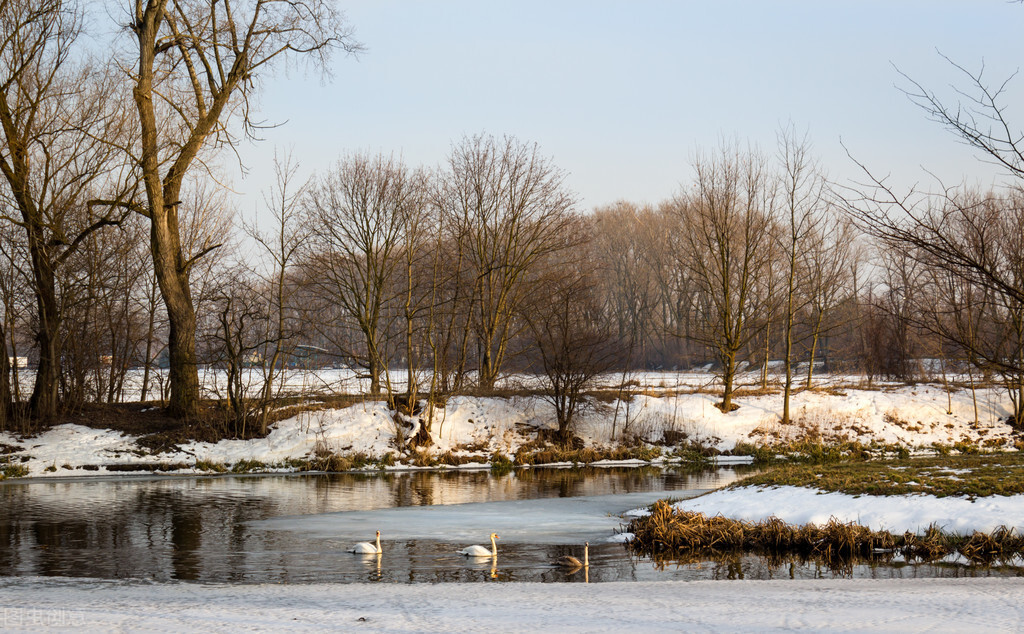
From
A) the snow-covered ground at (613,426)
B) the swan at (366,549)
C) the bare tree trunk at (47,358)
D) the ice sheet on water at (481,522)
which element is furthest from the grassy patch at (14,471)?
the swan at (366,549)

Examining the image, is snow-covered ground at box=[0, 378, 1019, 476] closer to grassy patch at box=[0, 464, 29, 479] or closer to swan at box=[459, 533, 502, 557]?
grassy patch at box=[0, 464, 29, 479]

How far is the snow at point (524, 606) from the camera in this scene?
329 inches

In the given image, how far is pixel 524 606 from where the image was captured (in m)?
9.27

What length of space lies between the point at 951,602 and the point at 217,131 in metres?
23.5

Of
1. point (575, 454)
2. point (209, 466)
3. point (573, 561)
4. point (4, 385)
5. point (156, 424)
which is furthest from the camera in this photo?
point (575, 454)

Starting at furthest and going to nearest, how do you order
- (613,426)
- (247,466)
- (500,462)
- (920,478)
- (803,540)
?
(613,426)
(500,462)
(247,466)
(920,478)
(803,540)

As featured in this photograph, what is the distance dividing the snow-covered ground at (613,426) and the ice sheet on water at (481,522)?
366 inches

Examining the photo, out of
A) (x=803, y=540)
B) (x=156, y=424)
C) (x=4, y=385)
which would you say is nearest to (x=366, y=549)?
(x=803, y=540)

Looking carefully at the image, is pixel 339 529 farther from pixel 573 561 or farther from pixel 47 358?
pixel 47 358

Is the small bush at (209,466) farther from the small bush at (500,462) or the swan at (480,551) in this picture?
the swan at (480,551)

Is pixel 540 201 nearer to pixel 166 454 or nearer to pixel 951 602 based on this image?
pixel 166 454

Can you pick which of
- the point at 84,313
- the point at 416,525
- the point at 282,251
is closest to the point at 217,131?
the point at 282,251

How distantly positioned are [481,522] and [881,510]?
22.0 feet

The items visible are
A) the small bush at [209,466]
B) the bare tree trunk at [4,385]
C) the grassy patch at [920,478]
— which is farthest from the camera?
the bare tree trunk at [4,385]
